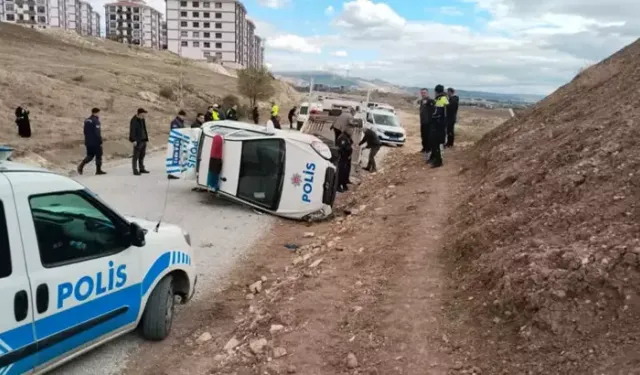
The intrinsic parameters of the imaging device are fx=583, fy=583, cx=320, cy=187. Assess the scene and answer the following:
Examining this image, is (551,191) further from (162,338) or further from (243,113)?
(243,113)

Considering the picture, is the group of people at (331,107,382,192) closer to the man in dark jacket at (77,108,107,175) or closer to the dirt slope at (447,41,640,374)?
the dirt slope at (447,41,640,374)


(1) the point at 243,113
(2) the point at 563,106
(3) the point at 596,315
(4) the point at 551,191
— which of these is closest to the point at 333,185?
(4) the point at 551,191

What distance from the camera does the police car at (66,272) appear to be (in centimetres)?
395

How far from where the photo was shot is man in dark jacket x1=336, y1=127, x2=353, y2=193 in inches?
564

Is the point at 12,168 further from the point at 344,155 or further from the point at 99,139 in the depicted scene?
the point at 99,139

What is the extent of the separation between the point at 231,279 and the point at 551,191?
4292mm

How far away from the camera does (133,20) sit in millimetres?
145750

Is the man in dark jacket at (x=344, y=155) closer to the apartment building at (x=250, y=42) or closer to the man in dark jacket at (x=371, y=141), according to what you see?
the man in dark jacket at (x=371, y=141)

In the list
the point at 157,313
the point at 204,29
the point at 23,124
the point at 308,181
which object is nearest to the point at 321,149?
the point at 308,181

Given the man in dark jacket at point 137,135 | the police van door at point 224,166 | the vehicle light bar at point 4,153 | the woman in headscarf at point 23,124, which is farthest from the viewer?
the woman in headscarf at point 23,124

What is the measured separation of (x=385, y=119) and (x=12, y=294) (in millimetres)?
25404

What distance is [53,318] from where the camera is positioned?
14.0 ft

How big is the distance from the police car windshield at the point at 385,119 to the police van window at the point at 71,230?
23757 millimetres

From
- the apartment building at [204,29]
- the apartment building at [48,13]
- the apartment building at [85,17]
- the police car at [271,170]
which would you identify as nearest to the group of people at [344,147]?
the police car at [271,170]
